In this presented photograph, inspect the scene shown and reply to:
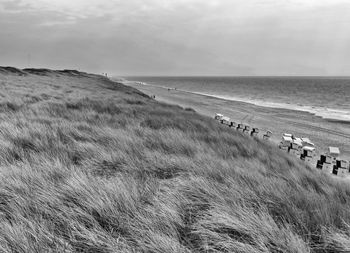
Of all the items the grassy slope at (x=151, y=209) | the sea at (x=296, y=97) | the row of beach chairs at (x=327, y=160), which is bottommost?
the row of beach chairs at (x=327, y=160)

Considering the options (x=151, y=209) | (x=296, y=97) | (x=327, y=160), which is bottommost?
(x=327, y=160)

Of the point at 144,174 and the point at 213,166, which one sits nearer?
the point at 144,174

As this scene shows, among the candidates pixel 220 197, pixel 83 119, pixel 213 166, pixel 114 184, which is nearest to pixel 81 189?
pixel 114 184

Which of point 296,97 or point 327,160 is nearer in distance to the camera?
point 327,160

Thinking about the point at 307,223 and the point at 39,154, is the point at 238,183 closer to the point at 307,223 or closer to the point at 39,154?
the point at 307,223

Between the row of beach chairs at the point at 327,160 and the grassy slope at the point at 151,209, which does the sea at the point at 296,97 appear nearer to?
the row of beach chairs at the point at 327,160

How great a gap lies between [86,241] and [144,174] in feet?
5.43

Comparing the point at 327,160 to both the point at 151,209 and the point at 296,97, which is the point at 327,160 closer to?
the point at 151,209

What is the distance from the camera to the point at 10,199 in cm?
253

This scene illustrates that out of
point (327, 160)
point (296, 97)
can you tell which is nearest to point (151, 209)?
point (327, 160)

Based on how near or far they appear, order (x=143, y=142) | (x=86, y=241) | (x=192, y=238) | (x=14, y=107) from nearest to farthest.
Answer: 1. (x=86, y=241)
2. (x=192, y=238)
3. (x=143, y=142)
4. (x=14, y=107)

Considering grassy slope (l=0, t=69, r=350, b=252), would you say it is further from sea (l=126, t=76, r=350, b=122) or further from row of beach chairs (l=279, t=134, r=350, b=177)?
sea (l=126, t=76, r=350, b=122)

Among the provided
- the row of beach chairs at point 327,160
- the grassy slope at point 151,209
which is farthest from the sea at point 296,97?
the grassy slope at point 151,209

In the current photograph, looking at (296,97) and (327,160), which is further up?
(296,97)
